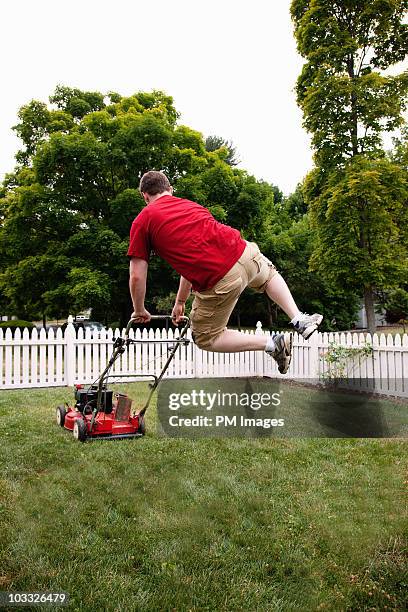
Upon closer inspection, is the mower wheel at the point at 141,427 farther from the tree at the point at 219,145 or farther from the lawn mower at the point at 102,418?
the tree at the point at 219,145

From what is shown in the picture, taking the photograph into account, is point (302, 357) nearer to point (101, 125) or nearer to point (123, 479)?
point (123, 479)

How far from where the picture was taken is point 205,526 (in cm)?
313

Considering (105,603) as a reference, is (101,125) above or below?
above

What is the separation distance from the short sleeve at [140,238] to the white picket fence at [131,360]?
6.17 metres

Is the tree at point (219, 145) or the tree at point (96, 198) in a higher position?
the tree at point (219, 145)

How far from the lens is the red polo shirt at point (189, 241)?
2723 mm

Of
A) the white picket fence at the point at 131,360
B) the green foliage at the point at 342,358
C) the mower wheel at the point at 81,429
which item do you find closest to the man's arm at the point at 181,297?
the mower wheel at the point at 81,429

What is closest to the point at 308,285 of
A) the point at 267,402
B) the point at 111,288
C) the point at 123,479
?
the point at 111,288

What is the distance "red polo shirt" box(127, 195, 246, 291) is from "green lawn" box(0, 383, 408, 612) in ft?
4.81

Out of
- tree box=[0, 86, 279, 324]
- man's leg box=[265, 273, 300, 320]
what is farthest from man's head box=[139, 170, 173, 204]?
tree box=[0, 86, 279, 324]

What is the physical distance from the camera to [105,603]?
2.37m

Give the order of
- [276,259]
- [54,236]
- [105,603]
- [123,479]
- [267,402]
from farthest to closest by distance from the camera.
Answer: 1. [276,259]
2. [54,236]
3. [267,402]
4. [123,479]
5. [105,603]

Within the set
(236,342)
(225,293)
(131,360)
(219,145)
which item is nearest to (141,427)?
(236,342)

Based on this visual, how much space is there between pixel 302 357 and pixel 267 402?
1855mm
